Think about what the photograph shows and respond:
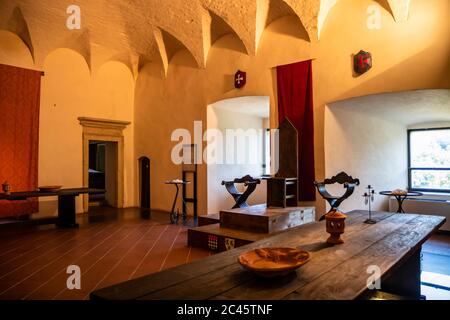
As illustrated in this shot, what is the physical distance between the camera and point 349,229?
2877mm

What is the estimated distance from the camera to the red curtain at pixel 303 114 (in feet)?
20.1

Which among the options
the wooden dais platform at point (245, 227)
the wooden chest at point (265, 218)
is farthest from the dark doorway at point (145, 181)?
the wooden chest at point (265, 218)

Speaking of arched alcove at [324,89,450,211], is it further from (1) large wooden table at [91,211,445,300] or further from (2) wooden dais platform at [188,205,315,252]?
(1) large wooden table at [91,211,445,300]

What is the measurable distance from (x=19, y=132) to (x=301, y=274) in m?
7.81

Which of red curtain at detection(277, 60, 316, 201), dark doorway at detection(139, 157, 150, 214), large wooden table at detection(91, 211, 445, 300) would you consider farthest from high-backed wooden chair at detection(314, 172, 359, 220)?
Answer: dark doorway at detection(139, 157, 150, 214)

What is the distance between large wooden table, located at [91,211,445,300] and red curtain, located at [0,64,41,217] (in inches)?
267

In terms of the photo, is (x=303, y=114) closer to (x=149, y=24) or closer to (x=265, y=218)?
(x=265, y=218)

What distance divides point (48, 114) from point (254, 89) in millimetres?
5251

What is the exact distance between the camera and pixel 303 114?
6219mm

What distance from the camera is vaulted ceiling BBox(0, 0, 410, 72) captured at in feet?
21.3

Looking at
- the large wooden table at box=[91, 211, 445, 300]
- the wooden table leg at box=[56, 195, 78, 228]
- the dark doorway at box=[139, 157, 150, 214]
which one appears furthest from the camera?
the dark doorway at box=[139, 157, 150, 214]

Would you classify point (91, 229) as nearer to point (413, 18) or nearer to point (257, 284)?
point (257, 284)

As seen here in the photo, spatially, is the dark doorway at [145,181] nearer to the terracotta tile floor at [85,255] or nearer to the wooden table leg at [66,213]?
the terracotta tile floor at [85,255]

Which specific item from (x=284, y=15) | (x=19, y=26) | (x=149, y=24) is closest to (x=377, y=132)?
(x=284, y=15)
